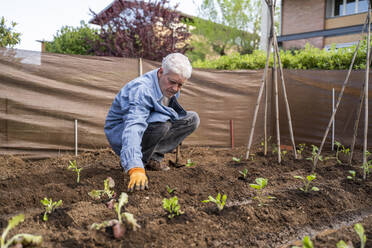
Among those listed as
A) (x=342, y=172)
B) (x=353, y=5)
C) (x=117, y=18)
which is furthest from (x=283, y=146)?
(x=353, y=5)

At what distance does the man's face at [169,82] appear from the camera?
2.25m

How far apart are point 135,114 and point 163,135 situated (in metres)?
0.51

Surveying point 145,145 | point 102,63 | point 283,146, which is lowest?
point 283,146

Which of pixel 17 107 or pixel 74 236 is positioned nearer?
pixel 74 236

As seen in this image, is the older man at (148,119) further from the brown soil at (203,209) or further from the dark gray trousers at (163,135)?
the brown soil at (203,209)

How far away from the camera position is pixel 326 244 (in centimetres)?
140

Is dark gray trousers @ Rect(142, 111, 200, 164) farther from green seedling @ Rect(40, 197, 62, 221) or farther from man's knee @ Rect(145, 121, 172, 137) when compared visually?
green seedling @ Rect(40, 197, 62, 221)

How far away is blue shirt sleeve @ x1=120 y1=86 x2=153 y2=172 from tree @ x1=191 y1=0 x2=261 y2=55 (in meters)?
15.3

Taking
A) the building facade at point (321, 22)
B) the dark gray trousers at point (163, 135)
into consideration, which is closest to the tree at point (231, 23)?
the building facade at point (321, 22)

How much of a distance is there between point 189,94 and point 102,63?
1.28m

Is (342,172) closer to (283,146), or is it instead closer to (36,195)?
(283,146)

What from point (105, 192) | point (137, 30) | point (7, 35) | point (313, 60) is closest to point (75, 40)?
point (137, 30)

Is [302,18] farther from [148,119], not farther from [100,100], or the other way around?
[148,119]

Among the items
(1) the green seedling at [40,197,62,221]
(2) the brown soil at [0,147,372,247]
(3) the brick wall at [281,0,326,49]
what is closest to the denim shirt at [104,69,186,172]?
(2) the brown soil at [0,147,372,247]
